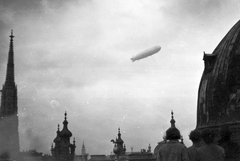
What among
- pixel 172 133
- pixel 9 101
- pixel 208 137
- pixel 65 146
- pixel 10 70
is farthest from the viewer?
pixel 10 70

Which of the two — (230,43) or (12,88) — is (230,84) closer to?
(230,43)

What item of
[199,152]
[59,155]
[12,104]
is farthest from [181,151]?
[12,104]

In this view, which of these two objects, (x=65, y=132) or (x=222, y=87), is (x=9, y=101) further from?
(x=222, y=87)

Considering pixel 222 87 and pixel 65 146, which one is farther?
pixel 65 146

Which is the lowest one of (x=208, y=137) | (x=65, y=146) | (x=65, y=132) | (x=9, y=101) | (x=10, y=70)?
(x=208, y=137)

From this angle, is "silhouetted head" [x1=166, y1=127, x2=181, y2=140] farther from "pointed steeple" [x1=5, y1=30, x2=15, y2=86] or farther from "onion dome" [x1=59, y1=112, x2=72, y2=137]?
"pointed steeple" [x1=5, y1=30, x2=15, y2=86]

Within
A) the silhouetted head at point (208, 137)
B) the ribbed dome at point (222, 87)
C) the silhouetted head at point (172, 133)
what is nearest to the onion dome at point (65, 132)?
the ribbed dome at point (222, 87)

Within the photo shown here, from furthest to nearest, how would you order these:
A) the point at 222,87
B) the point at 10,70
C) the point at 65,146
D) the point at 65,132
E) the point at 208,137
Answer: the point at 10,70 → the point at 65,146 → the point at 65,132 → the point at 222,87 → the point at 208,137

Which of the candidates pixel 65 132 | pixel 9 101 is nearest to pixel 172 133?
pixel 65 132

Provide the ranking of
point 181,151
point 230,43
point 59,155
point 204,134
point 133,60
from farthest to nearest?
1. point 59,155
2. point 133,60
3. point 230,43
4. point 204,134
5. point 181,151
